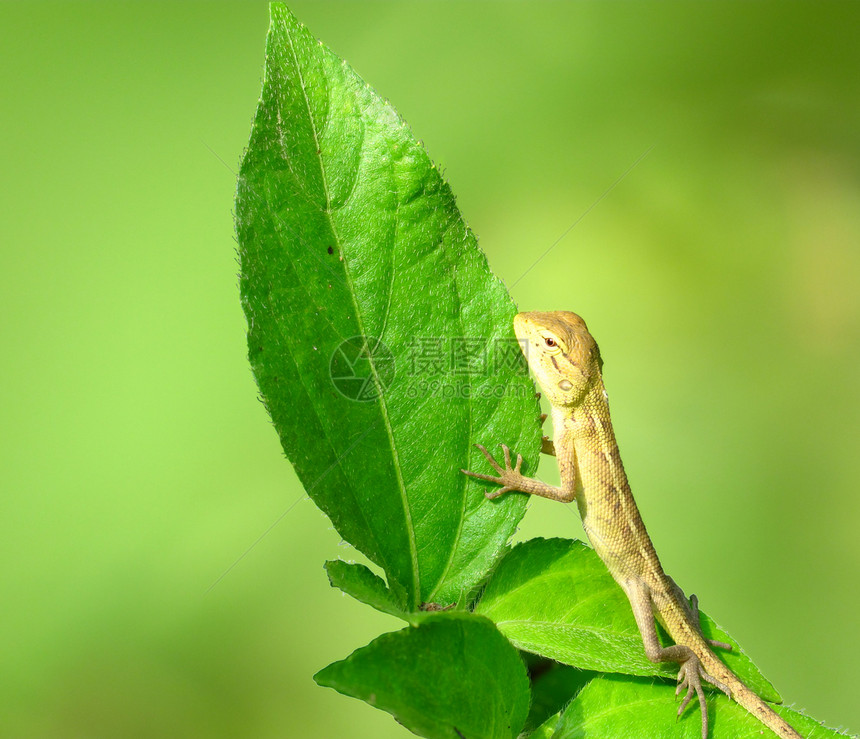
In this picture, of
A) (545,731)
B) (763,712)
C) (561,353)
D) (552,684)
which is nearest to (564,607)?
(545,731)

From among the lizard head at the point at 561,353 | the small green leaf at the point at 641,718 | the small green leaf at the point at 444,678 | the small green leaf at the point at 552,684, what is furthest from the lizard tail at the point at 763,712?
the lizard head at the point at 561,353

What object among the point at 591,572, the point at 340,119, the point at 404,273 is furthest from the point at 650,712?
the point at 340,119

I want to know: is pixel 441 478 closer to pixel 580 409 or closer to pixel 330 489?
pixel 330 489

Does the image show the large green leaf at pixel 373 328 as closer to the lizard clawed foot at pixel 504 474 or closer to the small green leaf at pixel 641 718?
the lizard clawed foot at pixel 504 474

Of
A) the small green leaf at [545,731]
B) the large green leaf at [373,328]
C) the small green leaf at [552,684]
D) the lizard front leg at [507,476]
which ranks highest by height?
the large green leaf at [373,328]

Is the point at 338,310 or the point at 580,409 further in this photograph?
the point at 580,409

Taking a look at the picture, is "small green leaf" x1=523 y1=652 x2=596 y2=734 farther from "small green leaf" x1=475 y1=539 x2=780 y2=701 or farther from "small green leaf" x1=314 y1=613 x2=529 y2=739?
"small green leaf" x1=314 y1=613 x2=529 y2=739

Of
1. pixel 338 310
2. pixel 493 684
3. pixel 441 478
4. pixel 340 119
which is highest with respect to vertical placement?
pixel 340 119
